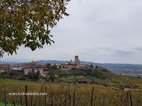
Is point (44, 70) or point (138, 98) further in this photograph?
point (44, 70)

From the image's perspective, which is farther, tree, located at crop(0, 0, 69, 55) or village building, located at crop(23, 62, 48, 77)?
village building, located at crop(23, 62, 48, 77)

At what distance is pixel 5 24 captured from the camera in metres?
14.8

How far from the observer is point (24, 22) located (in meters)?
15.0

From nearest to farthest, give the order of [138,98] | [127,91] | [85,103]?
[127,91], [138,98], [85,103]

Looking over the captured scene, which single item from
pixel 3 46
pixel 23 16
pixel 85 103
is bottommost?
pixel 85 103

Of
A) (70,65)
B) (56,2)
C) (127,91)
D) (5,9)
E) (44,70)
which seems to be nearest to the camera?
(5,9)

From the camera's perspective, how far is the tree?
14719mm

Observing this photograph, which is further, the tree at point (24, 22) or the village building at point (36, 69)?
the village building at point (36, 69)

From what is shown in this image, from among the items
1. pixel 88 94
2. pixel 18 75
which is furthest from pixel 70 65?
pixel 88 94

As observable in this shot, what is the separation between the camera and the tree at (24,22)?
14.7 metres

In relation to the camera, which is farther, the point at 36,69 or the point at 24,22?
the point at 36,69

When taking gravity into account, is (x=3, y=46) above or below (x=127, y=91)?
above

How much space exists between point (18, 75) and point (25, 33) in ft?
272

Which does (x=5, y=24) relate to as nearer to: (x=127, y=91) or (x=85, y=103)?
(x=127, y=91)
